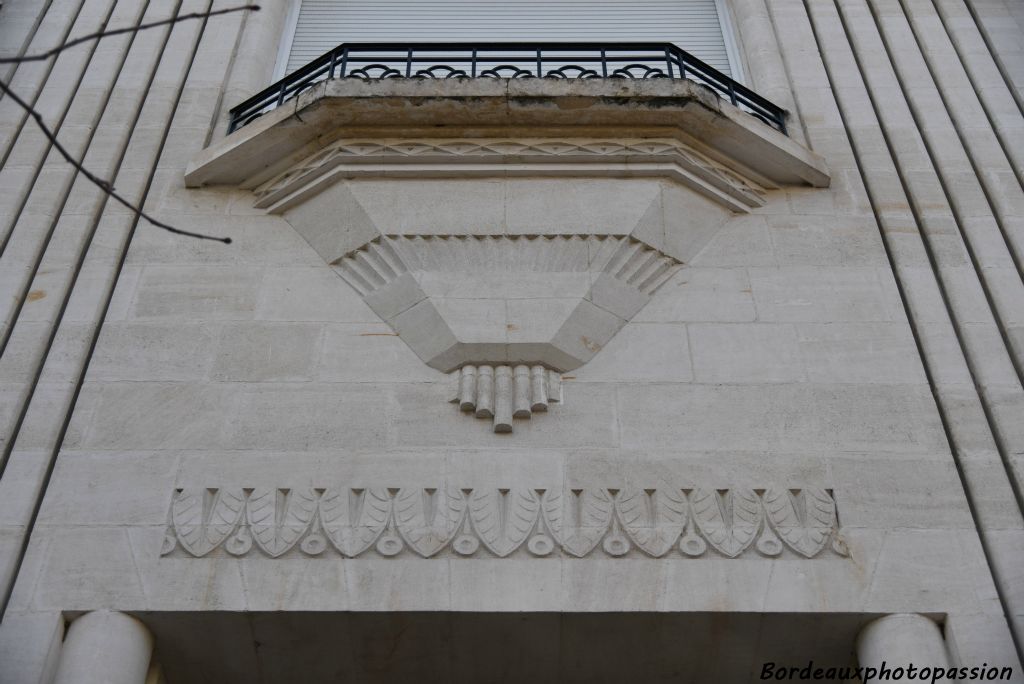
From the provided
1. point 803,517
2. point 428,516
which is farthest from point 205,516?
point 803,517

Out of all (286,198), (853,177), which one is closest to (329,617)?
(286,198)

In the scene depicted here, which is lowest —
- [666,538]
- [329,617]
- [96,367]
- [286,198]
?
[329,617]

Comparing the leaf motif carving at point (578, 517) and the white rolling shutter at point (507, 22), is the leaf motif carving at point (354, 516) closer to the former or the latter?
the leaf motif carving at point (578, 517)

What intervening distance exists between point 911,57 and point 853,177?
1759 millimetres

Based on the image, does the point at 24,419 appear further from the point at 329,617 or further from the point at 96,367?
the point at 329,617

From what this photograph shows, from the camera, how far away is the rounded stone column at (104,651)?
6.05 m

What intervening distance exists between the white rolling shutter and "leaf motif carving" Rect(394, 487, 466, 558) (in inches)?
220

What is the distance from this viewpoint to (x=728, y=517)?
669 cm

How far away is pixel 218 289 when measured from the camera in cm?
798

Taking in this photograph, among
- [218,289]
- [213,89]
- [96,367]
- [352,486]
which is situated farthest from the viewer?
[213,89]

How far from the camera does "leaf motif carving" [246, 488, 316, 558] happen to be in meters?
6.53

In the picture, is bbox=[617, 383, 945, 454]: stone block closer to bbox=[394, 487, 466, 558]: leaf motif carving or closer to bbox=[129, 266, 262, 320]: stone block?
bbox=[394, 487, 466, 558]: leaf motif carving

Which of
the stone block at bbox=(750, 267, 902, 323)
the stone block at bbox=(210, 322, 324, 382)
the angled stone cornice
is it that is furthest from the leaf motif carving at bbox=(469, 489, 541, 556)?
the angled stone cornice

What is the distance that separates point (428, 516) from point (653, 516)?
3.94 feet
